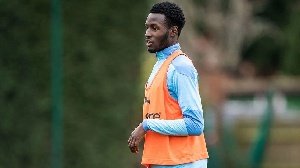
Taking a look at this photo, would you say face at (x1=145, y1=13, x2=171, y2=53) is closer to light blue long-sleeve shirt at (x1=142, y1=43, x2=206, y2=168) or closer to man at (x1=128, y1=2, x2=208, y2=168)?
man at (x1=128, y1=2, x2=208, y2=168)

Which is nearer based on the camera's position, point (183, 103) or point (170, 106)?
point (183, 103)

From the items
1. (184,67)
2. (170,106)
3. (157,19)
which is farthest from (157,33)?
(170,106)

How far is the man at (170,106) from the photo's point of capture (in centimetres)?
637

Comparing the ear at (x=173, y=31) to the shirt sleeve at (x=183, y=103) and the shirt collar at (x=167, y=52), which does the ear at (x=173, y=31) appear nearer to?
the shirt collar at (x=167, y=52)

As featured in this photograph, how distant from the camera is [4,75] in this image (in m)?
11.1

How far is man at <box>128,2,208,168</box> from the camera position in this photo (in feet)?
20.9

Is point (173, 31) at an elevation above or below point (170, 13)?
below

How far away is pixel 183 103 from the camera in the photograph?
6.35 m

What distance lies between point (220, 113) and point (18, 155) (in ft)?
20.8

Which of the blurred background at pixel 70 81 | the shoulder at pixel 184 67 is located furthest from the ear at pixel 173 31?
the blurred background at pixel 70 81

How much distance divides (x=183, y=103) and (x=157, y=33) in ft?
1.68

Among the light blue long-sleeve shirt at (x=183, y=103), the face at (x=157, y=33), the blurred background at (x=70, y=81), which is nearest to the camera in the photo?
the light blue long-sleeve shirt at (x=183, y=103)

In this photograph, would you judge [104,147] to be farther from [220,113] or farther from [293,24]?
[293,24]

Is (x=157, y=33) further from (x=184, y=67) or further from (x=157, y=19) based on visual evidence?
(x=184, y=67)
